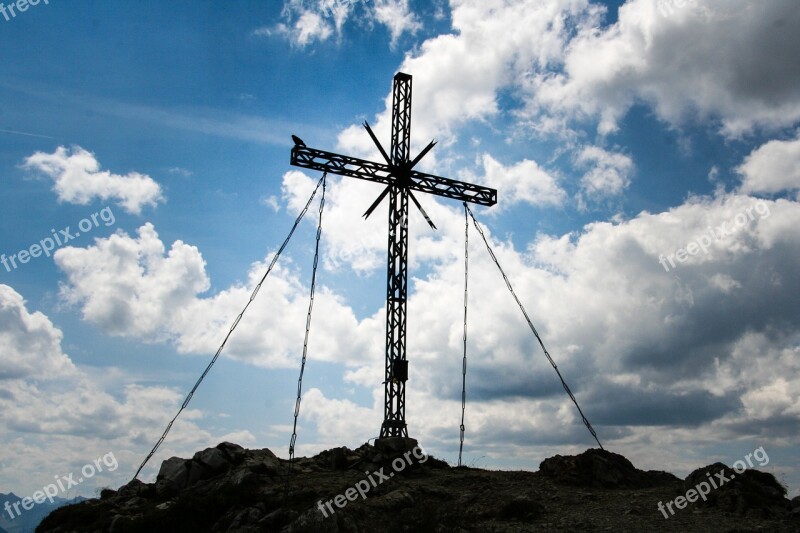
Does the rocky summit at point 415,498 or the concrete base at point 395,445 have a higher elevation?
the concrete base at point 395,445

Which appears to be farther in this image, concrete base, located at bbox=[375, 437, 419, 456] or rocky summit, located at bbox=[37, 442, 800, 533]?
concrete base, located at bbox=[375, 437, 419, 456]

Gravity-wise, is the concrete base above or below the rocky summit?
above

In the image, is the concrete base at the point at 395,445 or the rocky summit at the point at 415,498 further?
the concrete base at the point at 395,445

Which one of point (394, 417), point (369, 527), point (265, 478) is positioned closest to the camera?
point (369, 527)

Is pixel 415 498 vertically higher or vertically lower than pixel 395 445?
lower

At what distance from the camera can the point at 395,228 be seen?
29891mm

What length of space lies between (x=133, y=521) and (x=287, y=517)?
→ 624cm

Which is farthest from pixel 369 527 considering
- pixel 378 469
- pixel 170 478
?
pixel 170 478

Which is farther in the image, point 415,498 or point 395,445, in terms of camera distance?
point 395,445

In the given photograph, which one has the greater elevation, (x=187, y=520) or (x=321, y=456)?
(x=321, y=456)

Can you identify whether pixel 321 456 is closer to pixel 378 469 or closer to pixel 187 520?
pixel 378 469

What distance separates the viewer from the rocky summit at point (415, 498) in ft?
62.6

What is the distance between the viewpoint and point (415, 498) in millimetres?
21531

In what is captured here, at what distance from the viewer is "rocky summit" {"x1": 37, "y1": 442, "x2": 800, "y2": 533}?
1908 centimetres
